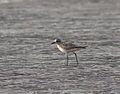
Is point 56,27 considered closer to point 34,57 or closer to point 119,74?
point 34,57

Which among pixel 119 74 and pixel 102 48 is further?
pixel 102 48

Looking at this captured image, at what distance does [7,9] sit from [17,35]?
13.2 m

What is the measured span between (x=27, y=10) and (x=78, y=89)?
23.1m

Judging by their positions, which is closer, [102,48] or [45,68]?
[45,68]

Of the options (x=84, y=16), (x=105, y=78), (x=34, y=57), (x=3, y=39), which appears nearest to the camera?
(x=105, y=78)

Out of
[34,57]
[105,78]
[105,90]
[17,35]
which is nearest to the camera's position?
[105,90]

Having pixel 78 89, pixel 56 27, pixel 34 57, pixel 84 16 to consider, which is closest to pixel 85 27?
pixel 56 27

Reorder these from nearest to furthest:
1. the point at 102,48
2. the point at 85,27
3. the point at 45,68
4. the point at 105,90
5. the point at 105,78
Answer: the point at 105,90 → the point at 105,78 → the point at 45,68 → the point at 102,48 → the point at 85,27

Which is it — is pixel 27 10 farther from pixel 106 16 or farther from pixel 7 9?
pixel 106 16

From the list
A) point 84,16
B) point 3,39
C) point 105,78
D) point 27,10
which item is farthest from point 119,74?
point 27,10

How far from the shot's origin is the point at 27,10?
34.8m

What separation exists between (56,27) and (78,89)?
13.1 metres

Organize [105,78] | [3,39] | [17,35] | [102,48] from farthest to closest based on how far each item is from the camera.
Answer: [17,35], [3,39], [102,48], [105,78]

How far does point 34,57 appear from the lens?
54.2ft
